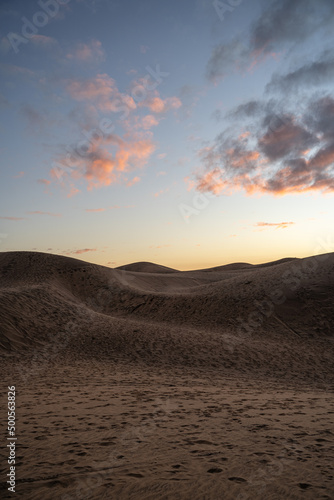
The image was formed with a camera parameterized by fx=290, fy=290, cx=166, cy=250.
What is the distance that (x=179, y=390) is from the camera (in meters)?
9.24

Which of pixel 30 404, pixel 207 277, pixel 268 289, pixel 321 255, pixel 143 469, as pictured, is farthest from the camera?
pixel 207 277

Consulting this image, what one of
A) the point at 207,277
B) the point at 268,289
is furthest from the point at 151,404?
the point at 207,277

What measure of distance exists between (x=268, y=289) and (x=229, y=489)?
69.0 feet

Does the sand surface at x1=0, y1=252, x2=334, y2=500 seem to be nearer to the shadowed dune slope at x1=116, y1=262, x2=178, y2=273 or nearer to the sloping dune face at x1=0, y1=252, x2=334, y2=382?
the sloping dune face at x1=0, y1=252, x2=334, y2=382

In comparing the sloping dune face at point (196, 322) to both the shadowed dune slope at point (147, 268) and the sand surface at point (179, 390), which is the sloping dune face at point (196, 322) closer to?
the sand surface at point (179, 390)

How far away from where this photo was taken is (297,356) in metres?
15.4

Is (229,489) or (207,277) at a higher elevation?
(207,277)

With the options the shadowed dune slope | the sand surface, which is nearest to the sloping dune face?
the sand surface

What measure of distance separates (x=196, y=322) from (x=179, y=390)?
12.6 m

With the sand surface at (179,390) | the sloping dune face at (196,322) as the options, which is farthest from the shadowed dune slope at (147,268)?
the sand surface at (179,390)

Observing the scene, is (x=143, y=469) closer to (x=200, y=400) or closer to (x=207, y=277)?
(x=200, y=400)

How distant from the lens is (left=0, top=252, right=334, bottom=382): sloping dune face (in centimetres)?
1487

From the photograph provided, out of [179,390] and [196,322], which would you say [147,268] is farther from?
[179,390]

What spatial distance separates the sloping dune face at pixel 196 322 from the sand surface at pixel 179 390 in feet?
Result: 0.35
